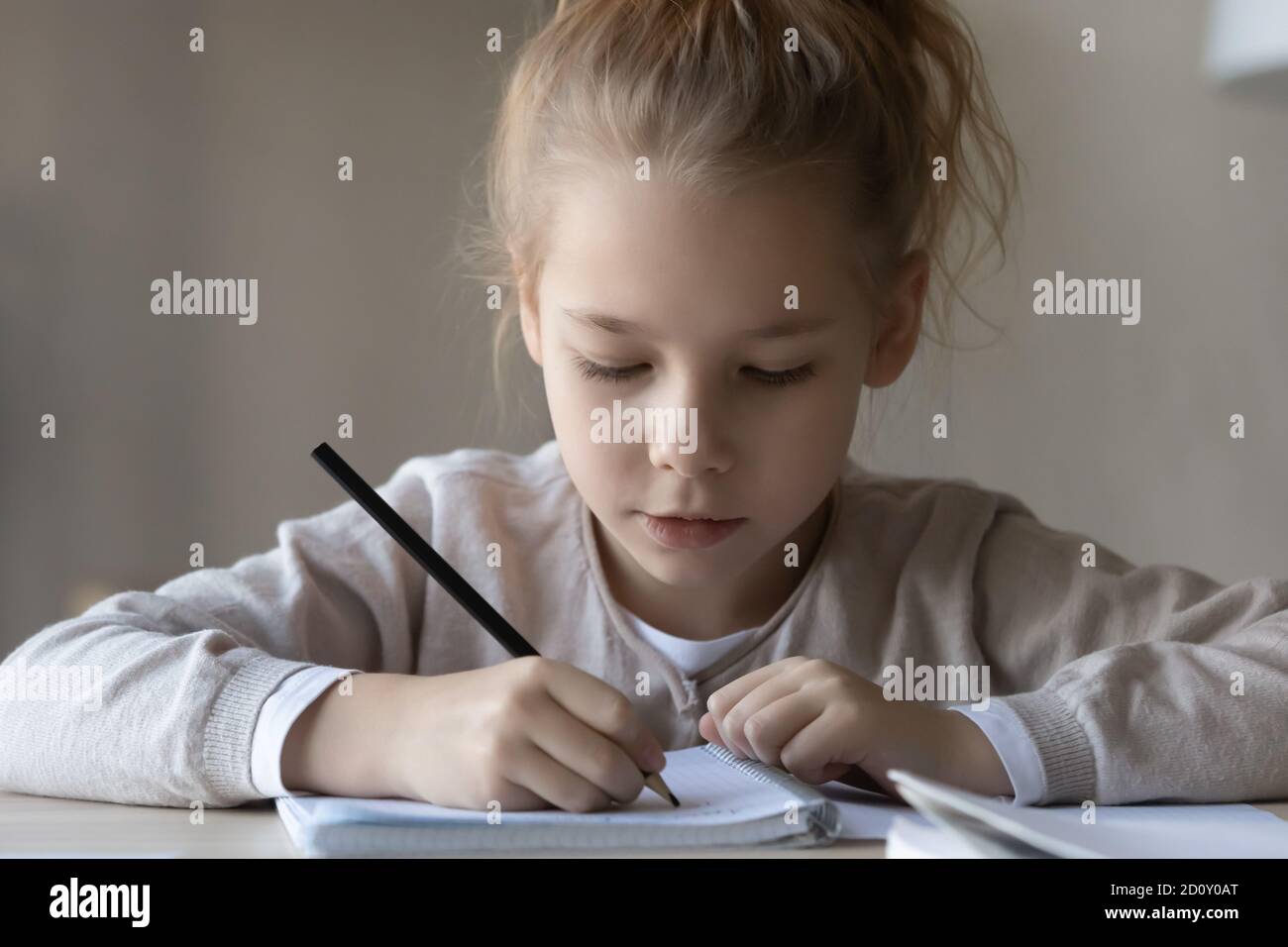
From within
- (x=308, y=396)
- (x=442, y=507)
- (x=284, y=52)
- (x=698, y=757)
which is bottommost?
(x=698, y=757)

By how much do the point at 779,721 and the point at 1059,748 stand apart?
0.15 meters

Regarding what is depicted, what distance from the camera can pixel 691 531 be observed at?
831 millimetres

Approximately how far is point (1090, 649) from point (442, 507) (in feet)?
1.60

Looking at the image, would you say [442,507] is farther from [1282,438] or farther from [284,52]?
[1282,438]

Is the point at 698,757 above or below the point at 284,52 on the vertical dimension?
below

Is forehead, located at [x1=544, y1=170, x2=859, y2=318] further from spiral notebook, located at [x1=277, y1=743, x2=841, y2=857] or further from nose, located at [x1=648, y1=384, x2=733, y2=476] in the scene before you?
spiral notebook, located at [x1=277, y1=743, x2=841, y2=857]

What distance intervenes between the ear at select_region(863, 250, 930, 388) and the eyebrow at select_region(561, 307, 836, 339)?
13 centimetres

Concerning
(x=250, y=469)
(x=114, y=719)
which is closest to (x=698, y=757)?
(x=114, y=719)

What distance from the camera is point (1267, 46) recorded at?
121cm

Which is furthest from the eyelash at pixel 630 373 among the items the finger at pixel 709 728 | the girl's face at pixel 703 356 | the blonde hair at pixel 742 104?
the finger at pixel 709 728

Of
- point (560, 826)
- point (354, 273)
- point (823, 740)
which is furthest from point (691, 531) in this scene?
point (354, 273)

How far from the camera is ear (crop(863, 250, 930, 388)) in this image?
0.94 meters

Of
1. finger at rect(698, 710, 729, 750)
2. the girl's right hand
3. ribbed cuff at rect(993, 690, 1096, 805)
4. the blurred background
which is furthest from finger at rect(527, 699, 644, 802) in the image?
the blurred background
